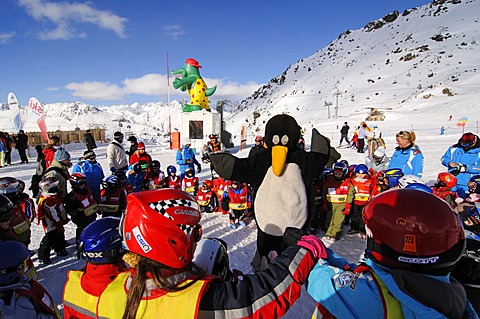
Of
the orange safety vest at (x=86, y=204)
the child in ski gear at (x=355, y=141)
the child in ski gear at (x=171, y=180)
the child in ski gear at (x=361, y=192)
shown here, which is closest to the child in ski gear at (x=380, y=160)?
the child in ski gear at (x=361, y=192)

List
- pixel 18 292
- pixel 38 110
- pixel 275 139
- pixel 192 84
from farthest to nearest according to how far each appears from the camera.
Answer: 1. pixel 192 84
2. pixel 38 110
3. pixel 275 139
4. pixel 18 292

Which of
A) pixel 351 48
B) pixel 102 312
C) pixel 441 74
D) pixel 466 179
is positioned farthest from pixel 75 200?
pixel 351 48

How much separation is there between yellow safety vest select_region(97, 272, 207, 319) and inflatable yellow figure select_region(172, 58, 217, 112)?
18293mm

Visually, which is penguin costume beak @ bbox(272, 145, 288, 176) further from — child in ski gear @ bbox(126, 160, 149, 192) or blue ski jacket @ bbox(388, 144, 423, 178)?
child in ski gear @ bbox(126, 160, 149, 192)

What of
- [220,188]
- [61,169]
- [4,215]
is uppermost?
[61,169]

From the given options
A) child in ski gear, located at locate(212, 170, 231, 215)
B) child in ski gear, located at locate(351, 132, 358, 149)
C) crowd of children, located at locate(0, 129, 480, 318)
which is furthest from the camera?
child in ski gear, located at locate(351, 132, 358, 149)

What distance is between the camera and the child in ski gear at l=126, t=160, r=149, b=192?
607cm

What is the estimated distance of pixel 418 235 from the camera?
1.06 m

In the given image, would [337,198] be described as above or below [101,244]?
below

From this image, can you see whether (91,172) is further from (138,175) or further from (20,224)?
(20,224)

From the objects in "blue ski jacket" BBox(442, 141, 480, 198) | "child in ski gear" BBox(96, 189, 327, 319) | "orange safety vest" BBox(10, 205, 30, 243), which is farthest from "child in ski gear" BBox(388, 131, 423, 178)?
"orange safety vest" BBox(10, 205, 30, 243)

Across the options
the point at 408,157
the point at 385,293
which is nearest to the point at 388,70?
the point at 408,157

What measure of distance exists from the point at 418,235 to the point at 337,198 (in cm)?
385

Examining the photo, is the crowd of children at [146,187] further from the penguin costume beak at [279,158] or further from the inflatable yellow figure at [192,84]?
the inflatable yellow figure at [192,84]
